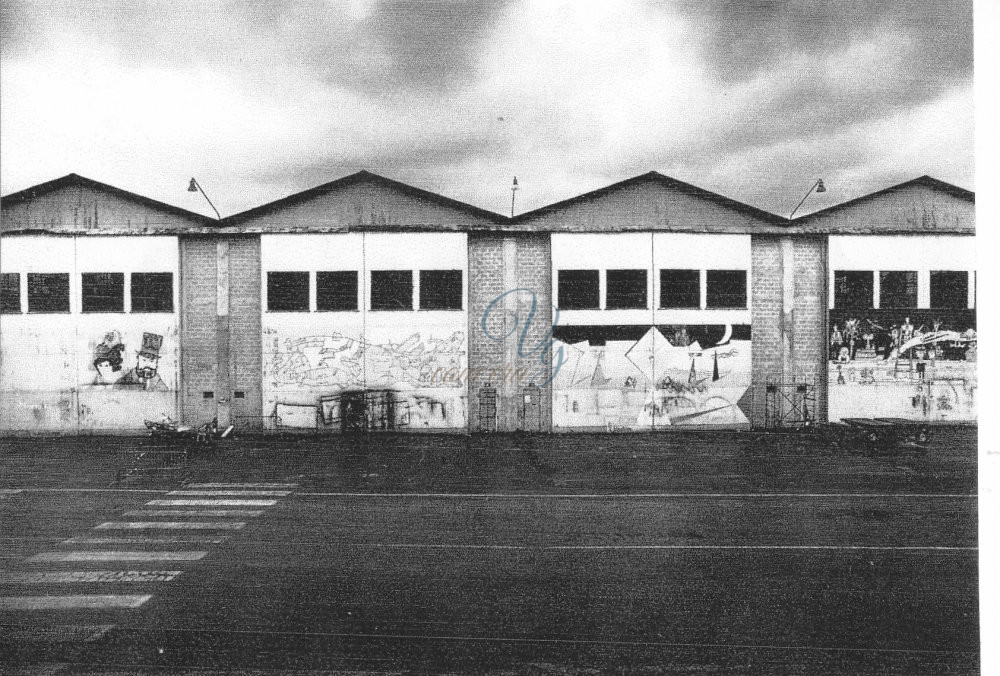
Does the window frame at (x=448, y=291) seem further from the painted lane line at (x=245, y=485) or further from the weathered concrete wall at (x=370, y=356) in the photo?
the painted lane line at (x=245, y=485)

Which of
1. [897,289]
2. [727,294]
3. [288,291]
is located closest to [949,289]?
[897,289]

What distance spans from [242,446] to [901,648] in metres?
10.4

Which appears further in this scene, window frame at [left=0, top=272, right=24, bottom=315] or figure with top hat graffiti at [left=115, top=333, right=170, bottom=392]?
figure with top hat graffiti at [left=115, top=333, right=170, bottom=392]

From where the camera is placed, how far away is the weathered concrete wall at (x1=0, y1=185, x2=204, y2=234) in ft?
19.3

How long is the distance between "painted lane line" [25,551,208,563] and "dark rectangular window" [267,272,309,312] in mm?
6100

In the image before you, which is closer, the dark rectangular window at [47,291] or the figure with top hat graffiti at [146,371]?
the dark rectangular window at [47,291]

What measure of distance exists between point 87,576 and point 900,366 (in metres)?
12.5

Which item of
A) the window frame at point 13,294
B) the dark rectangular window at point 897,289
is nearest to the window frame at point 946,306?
the dark rectangular window at point 897,289

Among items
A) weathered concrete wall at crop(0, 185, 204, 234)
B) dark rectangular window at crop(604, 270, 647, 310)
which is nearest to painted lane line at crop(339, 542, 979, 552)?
dark rectangular window at crop(604, 270, 647, 310)

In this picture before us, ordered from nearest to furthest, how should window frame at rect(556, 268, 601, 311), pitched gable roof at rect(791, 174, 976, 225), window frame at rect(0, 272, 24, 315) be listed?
pitched gable roof at rect(791, 174, 976, 225)
window frame at rect(0, 272, 24, 315)
window frame at rect(556, 268, 601, 311)

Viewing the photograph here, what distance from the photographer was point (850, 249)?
806 centimetres

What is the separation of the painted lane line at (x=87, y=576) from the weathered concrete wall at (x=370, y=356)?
623cm

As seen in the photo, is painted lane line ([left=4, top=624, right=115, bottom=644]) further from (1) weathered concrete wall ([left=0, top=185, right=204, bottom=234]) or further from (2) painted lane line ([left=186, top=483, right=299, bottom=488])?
(2) painted lane line ([left=186, top=483, right=299, bottom=488])

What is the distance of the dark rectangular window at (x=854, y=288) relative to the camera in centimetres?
822
